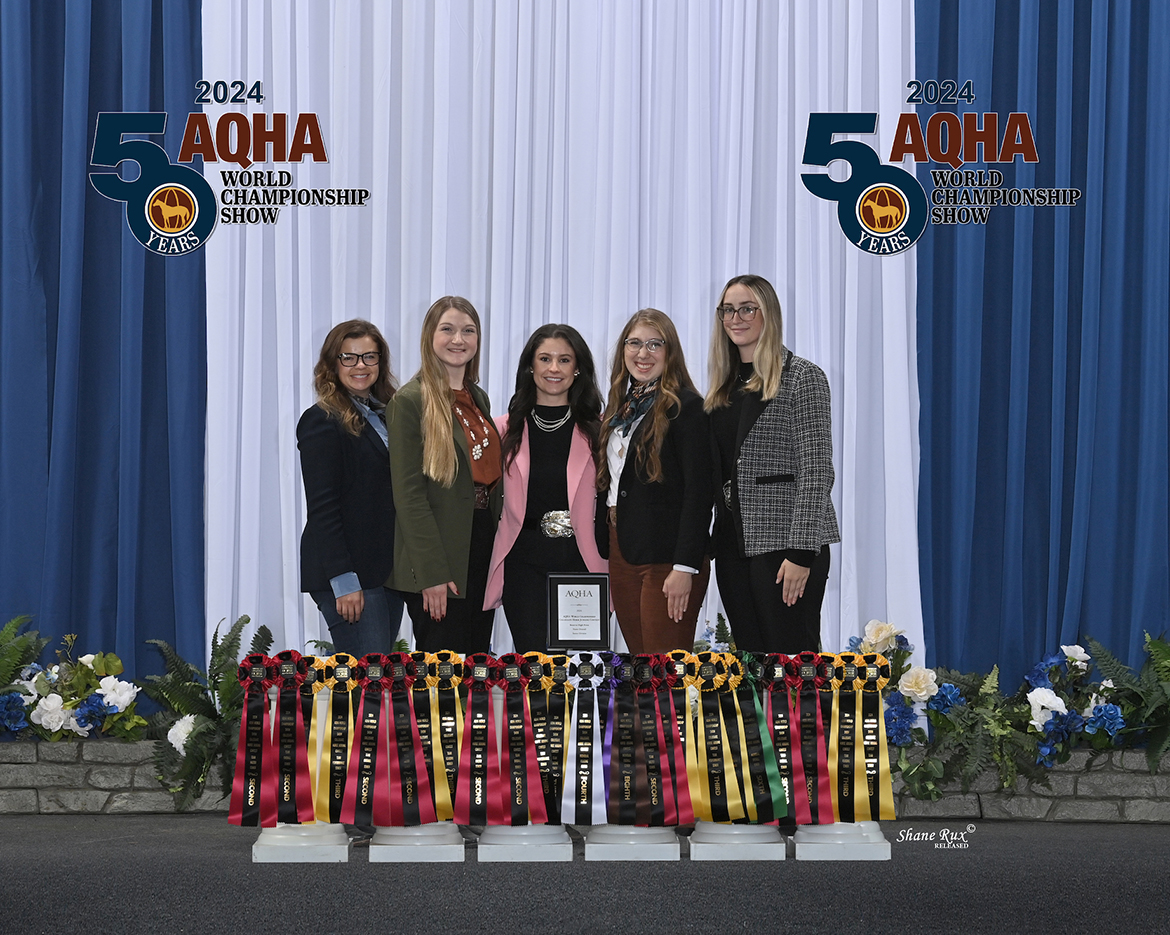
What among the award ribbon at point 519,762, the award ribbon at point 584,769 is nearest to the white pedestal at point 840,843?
the award ribbon at point 584,769

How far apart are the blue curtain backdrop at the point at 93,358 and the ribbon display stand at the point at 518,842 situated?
1.62 metres

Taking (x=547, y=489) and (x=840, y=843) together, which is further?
(x=547, y=489)

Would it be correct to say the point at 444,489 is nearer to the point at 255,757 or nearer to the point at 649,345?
the point at 649,345

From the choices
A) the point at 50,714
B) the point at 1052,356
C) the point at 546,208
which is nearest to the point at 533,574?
the point at 546,208

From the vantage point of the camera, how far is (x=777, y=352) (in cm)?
297

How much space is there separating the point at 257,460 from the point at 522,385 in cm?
107

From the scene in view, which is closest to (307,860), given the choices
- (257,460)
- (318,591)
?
(318,591)

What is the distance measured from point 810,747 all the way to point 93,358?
2.68 metres

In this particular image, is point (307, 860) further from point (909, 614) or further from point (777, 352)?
point (909, 614)

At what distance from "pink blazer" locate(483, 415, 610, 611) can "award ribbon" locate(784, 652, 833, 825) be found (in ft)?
2.64

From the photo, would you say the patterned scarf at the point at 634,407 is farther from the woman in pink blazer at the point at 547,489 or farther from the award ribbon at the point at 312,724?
the award ribbon at the point at 312,724

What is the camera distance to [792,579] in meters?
2.85

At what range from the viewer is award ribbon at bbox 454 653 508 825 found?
231 centimetres

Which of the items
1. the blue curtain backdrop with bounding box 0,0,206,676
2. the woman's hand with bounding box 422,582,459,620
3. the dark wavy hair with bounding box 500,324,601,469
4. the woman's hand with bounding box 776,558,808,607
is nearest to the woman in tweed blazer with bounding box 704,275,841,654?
the woman's hand with bounding box 776,558,808,607
